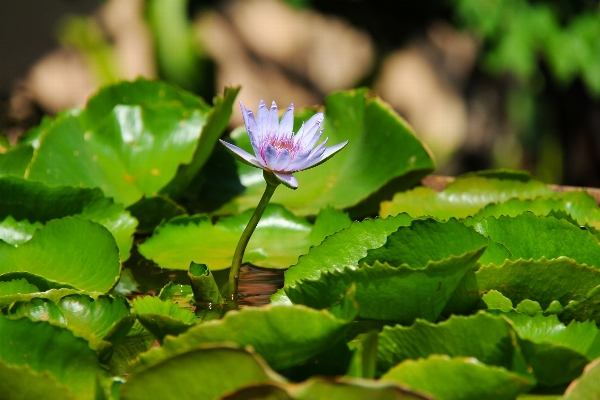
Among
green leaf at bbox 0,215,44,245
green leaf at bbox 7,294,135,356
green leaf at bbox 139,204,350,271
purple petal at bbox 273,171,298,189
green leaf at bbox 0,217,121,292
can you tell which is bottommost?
green leaf at bbox 139,204,350,271

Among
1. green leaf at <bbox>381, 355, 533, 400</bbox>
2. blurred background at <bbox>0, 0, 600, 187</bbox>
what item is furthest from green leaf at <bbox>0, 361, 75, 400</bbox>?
blurred background at <bbox>0, 0, 600, 187</bbox>

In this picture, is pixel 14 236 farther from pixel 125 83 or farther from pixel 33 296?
pixel 125 83

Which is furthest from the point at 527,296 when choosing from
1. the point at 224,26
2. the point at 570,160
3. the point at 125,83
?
the point at 570,160

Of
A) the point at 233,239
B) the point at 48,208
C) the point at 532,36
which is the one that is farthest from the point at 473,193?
the point at 532,36

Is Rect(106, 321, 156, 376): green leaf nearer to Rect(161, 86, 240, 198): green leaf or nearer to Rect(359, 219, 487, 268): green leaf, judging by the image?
Rect(359, 219, 487, 268): green leaf

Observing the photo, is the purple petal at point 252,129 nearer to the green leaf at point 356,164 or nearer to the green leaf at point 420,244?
the green leaf at point 420,244

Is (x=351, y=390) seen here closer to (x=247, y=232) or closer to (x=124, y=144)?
(x=247, y=232)

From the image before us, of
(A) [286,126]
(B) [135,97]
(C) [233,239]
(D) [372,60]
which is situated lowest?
(D) [372,60]
